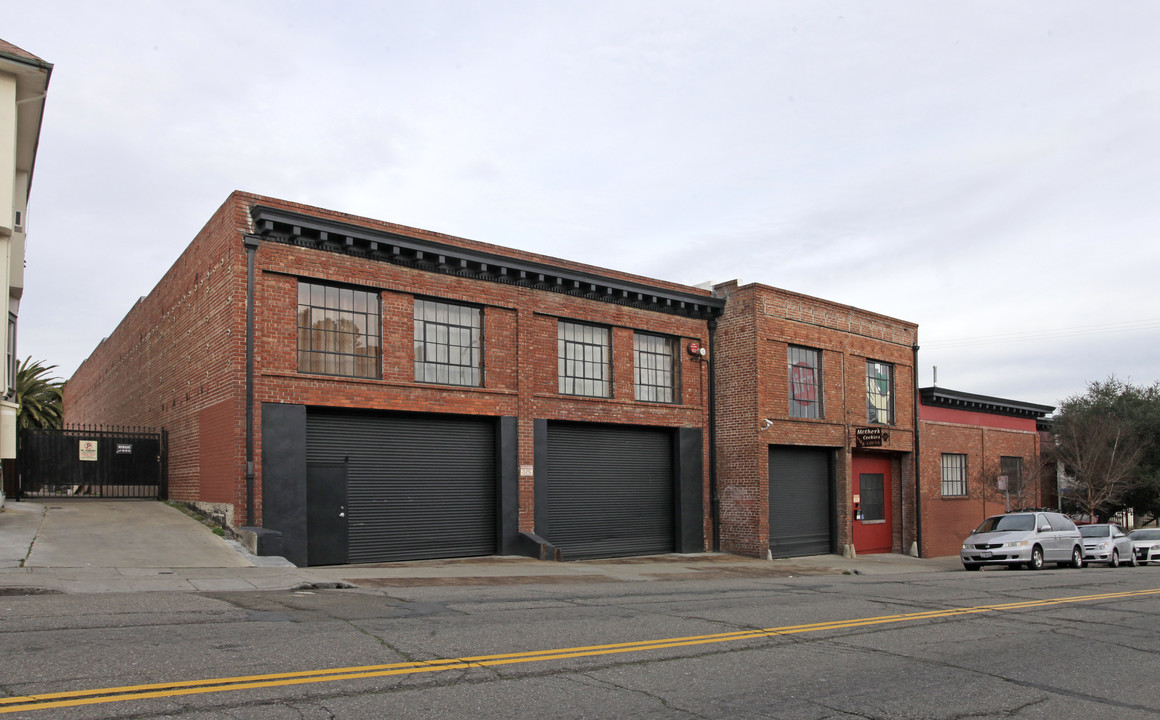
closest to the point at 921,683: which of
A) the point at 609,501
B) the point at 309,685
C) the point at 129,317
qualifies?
the point at 309,685

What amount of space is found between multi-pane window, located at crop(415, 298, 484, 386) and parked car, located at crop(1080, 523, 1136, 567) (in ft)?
61.8

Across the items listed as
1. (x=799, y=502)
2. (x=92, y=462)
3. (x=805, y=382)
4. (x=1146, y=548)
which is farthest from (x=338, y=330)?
(x=1146, y=548)

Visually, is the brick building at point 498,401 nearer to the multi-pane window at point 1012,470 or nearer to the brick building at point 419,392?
the brick building at point 419,392

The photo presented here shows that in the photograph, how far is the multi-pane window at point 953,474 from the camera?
3306 centimetres

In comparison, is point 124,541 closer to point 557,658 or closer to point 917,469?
point 557,658

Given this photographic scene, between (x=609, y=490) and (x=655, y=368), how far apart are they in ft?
12.4

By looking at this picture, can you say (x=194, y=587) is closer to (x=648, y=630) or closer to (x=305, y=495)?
(x=305, y=495)

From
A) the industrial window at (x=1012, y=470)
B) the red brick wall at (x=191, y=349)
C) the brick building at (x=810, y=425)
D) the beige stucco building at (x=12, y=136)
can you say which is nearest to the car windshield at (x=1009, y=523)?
the brick building at (x=810, y=425)

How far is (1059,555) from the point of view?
2419cm

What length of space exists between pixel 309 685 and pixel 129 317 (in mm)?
26728

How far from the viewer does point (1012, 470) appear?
36781 millimetres

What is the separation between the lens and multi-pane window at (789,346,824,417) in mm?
26750

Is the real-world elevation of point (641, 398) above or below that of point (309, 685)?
above

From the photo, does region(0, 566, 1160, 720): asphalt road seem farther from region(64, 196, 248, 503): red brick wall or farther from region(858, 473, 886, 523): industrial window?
region(858, 473, 886, 523): industrial window
